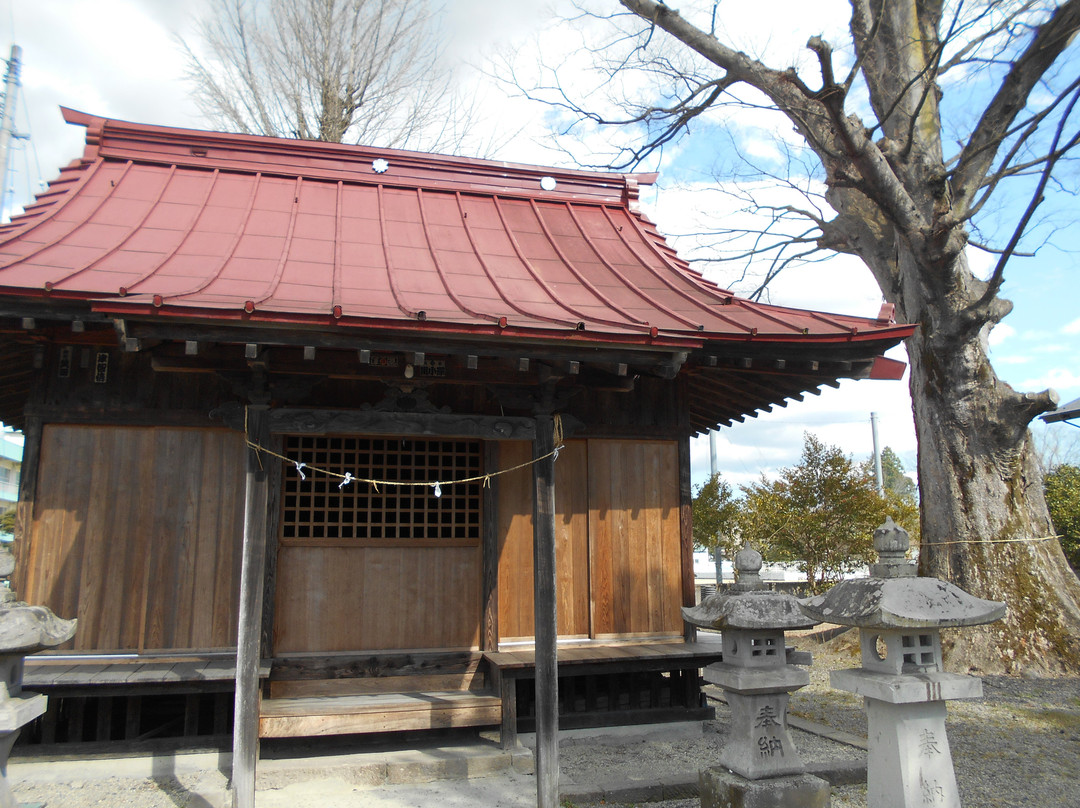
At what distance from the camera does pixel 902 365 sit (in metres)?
6.55

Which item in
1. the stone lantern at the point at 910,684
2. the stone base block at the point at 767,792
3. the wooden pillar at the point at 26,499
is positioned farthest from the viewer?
the wooden pillar at the point at 26,499

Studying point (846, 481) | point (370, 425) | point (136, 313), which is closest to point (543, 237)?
point (370, 425)

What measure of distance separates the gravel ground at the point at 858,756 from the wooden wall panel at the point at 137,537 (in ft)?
3.56

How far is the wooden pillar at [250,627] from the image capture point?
4.66 metres

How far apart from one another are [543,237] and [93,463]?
445 cm

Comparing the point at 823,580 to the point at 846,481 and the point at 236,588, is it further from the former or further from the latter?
the point at 236,588

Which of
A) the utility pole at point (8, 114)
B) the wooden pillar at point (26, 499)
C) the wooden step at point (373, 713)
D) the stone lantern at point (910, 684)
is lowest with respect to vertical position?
the wooden step at point (373, 713)

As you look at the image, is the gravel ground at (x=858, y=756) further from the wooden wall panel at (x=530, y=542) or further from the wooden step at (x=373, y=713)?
the wooden wall panel at (x=530, y=542)

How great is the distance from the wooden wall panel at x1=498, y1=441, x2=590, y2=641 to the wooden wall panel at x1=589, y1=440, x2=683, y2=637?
10 cm

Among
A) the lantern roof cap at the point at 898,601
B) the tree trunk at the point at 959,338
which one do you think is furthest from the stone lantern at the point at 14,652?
the tree trunk at the point at 959,338

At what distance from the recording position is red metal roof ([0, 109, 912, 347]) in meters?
4.82

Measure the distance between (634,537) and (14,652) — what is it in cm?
474

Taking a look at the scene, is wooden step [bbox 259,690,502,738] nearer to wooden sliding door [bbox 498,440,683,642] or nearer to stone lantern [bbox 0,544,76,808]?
wooden sliding door [bbox 498,440,683,642]

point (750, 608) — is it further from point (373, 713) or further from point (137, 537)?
point (137, 537)
